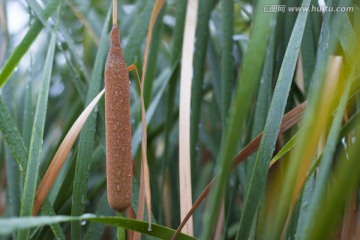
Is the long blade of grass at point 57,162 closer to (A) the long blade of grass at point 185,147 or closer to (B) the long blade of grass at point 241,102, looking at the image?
(A) the long blade of grass at point 185,147

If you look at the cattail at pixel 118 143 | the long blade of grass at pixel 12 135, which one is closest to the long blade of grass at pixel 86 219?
the cattail at pixel 118 143

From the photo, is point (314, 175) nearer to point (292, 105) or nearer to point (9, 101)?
point (292, 105)

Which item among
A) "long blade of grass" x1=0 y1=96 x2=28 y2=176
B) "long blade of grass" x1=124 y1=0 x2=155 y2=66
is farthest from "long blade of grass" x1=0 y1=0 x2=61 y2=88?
"long blade of grass" x1=124 y1=0 x2=155 y2=66

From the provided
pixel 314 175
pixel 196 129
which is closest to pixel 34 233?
pixel 196 129

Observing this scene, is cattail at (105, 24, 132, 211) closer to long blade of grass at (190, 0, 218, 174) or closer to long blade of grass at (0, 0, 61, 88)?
long blade of grass at (0, 0, 61, 88)

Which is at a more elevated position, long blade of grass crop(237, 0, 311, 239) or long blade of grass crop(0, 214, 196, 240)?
long blade of grass crop(237, 0, 311, 239)

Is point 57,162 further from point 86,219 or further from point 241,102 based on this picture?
point 241,102

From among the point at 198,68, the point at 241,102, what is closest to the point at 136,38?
the point at 198,68
